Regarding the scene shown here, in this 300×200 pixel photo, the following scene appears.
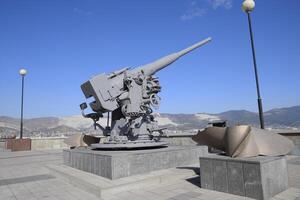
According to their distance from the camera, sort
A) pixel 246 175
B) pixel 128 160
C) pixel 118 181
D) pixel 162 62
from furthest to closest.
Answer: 1. pixel 162 62
2. pixel 128 160
3. pixel 118 181
4. pixel 246 175

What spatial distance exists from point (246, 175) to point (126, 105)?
561 centimetres

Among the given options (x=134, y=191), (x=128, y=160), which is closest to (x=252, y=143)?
(x=134, y=191)

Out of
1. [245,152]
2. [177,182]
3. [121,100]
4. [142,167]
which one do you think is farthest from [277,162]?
[121,100]

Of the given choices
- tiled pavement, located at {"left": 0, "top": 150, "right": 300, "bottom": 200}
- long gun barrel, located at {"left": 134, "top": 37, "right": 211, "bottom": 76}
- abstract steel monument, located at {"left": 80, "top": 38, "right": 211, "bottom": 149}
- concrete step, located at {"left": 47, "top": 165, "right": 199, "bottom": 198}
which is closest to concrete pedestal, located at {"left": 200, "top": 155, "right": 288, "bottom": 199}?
tiled pavement, located at {"left": 0, "top": 150, "right": 300, "bottom": 200}

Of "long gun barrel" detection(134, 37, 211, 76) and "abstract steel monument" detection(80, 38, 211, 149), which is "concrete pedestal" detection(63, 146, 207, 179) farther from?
"long gun barrel" detection(134, 37, 211, 76)

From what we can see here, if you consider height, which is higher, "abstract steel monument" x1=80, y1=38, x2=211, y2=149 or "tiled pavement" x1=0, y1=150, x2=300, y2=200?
"abstract steel monument" x1=80, y1=38, x2=211, y2=149

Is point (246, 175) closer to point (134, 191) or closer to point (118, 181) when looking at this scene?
point (134, 191)

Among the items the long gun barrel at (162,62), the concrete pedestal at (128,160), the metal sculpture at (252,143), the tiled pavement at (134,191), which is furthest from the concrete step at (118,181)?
the long gun barrel at (162,62)

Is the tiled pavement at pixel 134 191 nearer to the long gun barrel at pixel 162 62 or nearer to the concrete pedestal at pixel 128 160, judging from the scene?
the concrete pedestal at pixel 128 160

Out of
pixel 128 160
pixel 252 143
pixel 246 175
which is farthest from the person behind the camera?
pixel 128 160

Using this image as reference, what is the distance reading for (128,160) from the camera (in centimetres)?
825

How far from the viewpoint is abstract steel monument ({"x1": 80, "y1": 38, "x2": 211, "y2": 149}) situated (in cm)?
1016

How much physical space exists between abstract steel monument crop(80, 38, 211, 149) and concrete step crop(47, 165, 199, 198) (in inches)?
70.2

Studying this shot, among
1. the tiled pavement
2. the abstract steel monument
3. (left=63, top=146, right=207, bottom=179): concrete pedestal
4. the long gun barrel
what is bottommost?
the tiled pavement
